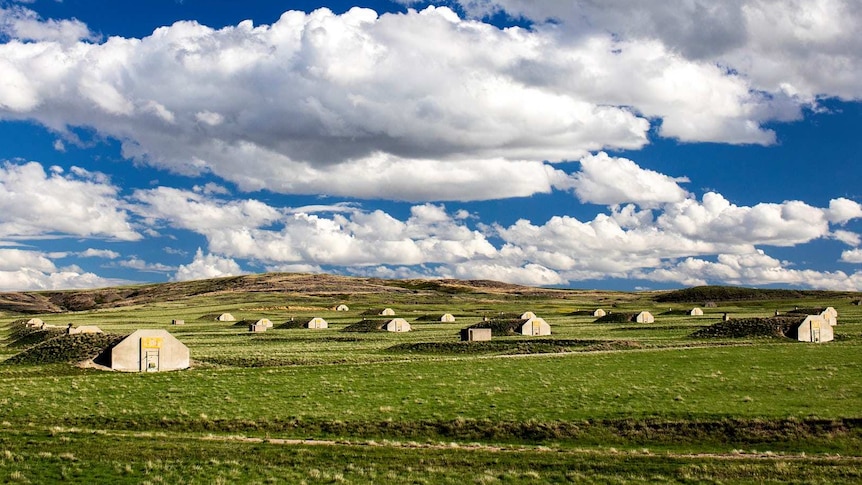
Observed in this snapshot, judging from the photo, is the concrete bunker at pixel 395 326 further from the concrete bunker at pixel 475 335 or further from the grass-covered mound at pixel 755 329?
the grass-covered mound at pixel 755 329

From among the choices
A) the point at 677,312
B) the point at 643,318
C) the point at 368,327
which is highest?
the point at 677,312

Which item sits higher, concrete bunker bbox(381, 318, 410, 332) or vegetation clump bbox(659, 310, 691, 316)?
vegetation clump bbox(659, 310, 691, 316)

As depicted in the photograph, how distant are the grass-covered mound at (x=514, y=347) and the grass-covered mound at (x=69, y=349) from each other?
96.4 ft

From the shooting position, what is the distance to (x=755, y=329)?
8550 centimetres

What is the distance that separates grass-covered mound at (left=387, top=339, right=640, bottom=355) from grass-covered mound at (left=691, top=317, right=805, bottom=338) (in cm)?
1357

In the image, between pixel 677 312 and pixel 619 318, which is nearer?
pixel 619 318

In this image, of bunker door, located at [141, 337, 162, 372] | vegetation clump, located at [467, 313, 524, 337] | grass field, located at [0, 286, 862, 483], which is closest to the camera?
grass field, located at [0, 286, 862, 483]

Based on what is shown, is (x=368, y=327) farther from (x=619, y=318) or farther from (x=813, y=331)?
(x=813, y=331)

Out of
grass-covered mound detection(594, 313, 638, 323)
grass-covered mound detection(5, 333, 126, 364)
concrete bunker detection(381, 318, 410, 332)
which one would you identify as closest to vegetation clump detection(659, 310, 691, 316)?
grass-covered mound detection(594, 313, 638, 323)

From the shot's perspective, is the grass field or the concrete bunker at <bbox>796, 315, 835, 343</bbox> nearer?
the grass field

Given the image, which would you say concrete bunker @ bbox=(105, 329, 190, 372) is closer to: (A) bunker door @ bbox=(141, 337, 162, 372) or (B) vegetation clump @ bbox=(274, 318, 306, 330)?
(A) bunker door @ bbox=(141, 337, 162, 372)

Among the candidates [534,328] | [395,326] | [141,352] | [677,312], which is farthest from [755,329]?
[677,312]

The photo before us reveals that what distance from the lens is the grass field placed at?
29.1 metres

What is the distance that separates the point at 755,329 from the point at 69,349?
71807 mm
